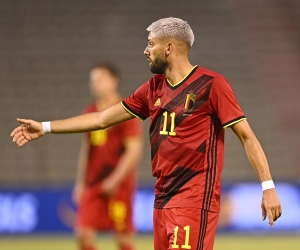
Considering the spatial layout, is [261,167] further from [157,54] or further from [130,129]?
[130,129]

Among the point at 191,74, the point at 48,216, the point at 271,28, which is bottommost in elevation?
the point at 48,216

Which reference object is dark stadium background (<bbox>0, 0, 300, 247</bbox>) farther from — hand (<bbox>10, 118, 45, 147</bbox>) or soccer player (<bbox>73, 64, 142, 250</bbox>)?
hand (<bbox>10, 118, 45, 147</bbox>)

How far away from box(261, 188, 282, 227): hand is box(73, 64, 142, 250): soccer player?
3800mm

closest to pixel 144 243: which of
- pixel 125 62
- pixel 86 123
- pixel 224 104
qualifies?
pixel 125 62

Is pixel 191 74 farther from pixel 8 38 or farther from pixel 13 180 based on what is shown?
pixel 8 38

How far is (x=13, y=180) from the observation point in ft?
47.3

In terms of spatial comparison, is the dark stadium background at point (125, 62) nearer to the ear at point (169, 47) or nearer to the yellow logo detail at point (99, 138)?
the yellow logo detail at point (99, 138)

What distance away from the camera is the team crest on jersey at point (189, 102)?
528 centimetres

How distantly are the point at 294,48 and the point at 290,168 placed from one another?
3334mm

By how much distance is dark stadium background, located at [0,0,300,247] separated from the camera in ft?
48.9

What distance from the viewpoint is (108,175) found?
29.2 feet

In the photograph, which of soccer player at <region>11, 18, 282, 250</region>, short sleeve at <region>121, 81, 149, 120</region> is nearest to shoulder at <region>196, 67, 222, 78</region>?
soccer player at <region>11, 18, 282, 250</region>

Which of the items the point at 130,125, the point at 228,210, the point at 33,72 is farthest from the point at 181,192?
the point at 33,72

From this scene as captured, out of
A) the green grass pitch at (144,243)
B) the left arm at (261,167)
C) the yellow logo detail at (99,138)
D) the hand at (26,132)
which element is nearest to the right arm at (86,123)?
the hand at (26,132)
